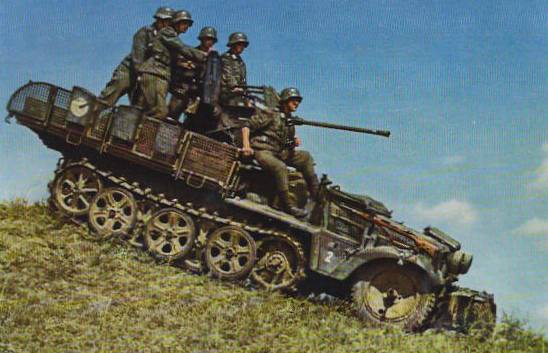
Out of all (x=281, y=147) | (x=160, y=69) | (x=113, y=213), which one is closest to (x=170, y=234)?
(x=113, y=213)

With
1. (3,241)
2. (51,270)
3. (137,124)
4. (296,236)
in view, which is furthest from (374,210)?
(3,241)

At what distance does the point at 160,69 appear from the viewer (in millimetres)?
15062

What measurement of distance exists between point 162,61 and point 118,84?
97 cm

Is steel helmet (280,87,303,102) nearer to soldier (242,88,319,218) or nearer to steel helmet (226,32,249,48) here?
soldier (242,88,319,218)

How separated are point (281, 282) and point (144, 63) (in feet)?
15.3

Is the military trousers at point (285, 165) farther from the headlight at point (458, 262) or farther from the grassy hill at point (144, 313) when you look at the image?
the headlight at point (458, 262)

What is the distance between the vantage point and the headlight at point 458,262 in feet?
45.1

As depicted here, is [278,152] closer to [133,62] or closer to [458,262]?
[133,62]

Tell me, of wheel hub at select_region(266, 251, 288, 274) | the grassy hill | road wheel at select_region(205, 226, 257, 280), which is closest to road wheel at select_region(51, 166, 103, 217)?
the grassy hill

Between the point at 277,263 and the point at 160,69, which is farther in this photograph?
the point at 160,69

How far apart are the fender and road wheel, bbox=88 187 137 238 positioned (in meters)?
3.71

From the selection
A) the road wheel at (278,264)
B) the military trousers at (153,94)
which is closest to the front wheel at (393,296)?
the road wheel at (278,264)

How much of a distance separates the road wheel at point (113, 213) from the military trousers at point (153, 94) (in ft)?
5.00

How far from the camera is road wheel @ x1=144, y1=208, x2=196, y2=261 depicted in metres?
14.4
